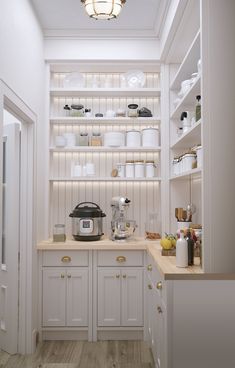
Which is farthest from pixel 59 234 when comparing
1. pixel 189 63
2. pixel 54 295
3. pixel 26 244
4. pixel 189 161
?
pixel 189 63

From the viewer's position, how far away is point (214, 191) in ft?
6.75

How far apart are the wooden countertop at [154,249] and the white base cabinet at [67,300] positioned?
0.23 metres

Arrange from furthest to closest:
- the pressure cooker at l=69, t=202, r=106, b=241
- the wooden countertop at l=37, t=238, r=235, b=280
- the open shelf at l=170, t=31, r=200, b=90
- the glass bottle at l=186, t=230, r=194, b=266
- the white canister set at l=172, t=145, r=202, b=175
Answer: the pressure cooker at l=69, t=202, r=106, b=241
the white canister set at l=172, t=145, r=202, b=175
the open shelf at l=170, t=31, r=200, b=90
the glass bottle at l=186, t=230, r=194, b=266
the wooden countertop at l=37, t=238, r=235, b=280

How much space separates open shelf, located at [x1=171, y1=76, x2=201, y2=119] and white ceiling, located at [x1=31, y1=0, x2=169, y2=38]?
780 millimetres

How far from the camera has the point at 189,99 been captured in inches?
114

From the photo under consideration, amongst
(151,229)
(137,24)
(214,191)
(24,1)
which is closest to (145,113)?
(137,24)

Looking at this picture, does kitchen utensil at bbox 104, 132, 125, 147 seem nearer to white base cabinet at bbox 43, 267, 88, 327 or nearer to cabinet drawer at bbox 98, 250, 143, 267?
cabinet drawer at bbox 98, 250, 143, 267

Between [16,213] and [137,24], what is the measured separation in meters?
2.04

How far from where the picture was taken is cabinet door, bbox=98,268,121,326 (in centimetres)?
324

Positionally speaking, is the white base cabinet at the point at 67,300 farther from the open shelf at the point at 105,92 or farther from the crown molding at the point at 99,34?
the crown molding at the point at 99,34

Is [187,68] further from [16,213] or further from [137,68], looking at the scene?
[16,213]

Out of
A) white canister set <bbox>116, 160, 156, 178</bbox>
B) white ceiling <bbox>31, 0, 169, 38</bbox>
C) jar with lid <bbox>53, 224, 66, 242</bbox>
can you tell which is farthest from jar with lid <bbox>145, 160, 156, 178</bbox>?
white ceiling <bbox>31, 0, 169, 38</bbox>

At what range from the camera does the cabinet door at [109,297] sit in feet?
10.6

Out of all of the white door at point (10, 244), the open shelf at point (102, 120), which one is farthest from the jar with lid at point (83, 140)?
the white door at point (10, 244)
